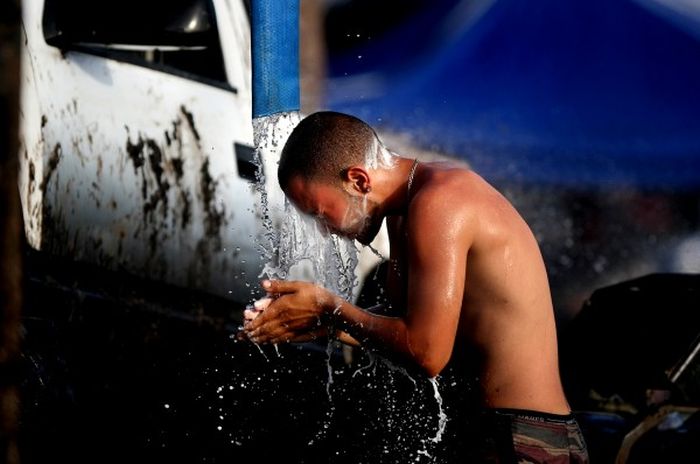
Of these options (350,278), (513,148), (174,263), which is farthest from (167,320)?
(513,148)

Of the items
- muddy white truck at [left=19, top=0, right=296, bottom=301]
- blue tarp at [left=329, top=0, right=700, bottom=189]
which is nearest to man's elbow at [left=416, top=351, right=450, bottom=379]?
muddy white truck at [left=19, top=0, right=296, bottom=301]

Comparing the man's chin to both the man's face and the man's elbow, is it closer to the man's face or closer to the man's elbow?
the man's face

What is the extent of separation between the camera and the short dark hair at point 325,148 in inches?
111

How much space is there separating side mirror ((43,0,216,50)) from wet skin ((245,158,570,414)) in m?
1.49

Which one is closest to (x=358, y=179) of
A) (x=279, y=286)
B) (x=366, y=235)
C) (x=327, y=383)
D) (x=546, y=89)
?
(x=366, y=235)

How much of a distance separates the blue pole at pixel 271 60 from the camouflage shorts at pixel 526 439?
56.4 inches

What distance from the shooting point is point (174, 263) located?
4379 millimetres

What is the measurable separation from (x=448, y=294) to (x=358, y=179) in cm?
50

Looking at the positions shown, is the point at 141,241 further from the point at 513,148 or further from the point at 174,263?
the point at 513,148

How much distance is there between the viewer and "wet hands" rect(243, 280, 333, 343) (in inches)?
106

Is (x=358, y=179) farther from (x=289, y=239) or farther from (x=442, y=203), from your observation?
(x=289, y=239)

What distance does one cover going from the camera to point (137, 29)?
14.3ft

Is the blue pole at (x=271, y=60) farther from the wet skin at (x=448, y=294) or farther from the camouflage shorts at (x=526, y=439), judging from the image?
the camouflage shorts at (x=526, y=439)

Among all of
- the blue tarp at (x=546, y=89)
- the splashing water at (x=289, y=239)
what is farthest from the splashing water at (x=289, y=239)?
the blue tarp at (x=546, y=89)
